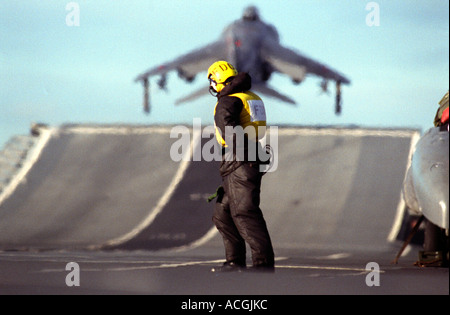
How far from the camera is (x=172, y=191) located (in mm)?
23859

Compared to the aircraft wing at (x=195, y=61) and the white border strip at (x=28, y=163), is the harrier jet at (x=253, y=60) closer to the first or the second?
the aircraft wing at (x=195, y=61)

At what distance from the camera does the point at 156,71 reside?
153 ft

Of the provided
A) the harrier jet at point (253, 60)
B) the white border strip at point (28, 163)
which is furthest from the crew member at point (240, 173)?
the harrier jet at point (253, 60)

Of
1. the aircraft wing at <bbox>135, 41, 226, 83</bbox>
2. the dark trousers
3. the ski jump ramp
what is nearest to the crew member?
the dark trousers

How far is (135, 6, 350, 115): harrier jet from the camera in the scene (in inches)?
1652

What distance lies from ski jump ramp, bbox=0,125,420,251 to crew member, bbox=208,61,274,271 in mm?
9409

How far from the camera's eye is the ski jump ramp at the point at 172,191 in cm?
2009

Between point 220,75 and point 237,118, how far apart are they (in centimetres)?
69

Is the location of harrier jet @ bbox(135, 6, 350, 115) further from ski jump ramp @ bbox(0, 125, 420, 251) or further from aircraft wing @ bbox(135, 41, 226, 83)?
ski jump ramp @ bbox(0, 125, 420, 251)

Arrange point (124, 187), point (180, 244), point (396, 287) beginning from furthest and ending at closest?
1. point (124, 187)
2. point (180, 244)
3. point (396, 287)

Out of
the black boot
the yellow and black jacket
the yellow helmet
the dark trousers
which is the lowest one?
the black boot
